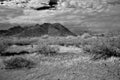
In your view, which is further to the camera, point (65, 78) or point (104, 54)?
point (104, 54)

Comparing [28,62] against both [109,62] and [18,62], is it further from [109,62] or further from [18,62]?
[109,62]

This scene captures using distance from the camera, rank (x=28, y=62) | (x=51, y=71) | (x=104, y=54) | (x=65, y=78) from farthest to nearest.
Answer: (x=104, y=54), (x=28, y=62), (x=51, y=71), (x=65, y=78)

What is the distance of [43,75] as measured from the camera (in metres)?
5.82

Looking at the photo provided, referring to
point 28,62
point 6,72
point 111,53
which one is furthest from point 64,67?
point 111,53

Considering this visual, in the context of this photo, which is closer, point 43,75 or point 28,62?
point 43,75

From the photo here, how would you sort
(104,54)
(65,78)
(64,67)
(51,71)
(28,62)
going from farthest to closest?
(104,54) < (28,62) < (64,67) < (51,71) < (65,78)

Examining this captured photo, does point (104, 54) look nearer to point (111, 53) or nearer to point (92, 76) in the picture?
point (111, 53)

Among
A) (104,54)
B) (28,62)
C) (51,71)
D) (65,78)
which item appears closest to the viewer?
(65,78)

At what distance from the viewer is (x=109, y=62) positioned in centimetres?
722

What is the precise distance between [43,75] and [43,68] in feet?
2.95

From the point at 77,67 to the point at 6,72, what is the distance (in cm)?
279

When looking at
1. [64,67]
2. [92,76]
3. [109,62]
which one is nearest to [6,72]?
[64,67]

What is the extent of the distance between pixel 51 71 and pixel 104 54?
3.43m

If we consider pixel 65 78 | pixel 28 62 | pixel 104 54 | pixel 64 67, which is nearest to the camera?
pixel 65 78
